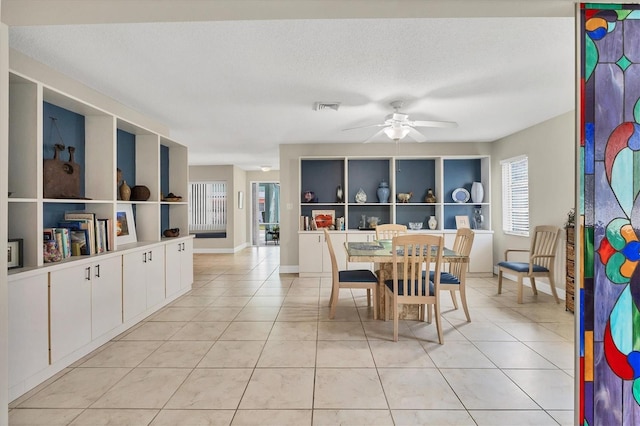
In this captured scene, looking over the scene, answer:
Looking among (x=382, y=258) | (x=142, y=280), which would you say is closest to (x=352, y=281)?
(x=382, y=258)

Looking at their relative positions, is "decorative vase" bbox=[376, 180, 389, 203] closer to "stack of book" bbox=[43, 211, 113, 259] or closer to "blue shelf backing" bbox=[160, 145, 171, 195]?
"blue shelf backing" bbox=[160, 145, 171, 195]

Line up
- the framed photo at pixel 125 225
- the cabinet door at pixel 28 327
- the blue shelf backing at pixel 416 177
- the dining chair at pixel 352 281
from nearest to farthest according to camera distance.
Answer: the cabinet door at pixel 28 327
the dining chair at pixel 352 281
the framed photo at pixel 125 225
the blue shelf backing at pixel 416 177

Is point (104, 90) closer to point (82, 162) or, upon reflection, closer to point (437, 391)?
point (82, 162)

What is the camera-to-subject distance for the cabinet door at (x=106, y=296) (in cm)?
306

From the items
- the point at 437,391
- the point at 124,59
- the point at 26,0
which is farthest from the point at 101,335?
the point at 437,391

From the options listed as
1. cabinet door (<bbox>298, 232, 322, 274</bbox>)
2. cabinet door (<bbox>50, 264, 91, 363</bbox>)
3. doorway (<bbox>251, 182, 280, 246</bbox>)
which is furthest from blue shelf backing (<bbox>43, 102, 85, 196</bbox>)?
doorway (<bbox>251, 182, 280, 246</bbox>)

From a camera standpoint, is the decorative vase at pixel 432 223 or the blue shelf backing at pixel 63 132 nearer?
the blue shelf backing at pixel 63 132

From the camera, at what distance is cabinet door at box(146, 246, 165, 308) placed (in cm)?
404

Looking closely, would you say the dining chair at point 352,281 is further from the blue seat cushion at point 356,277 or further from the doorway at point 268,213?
the doorway at point 268,213

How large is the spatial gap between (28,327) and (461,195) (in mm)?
6496

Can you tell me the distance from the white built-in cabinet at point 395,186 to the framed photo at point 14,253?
437cm

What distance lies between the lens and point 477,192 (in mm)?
6555

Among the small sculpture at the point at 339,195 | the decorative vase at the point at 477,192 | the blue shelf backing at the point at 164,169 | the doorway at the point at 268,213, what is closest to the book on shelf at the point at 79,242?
the blue shelf backing at the point at 164,169

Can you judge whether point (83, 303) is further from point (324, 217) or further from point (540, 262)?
point (540, 262)
